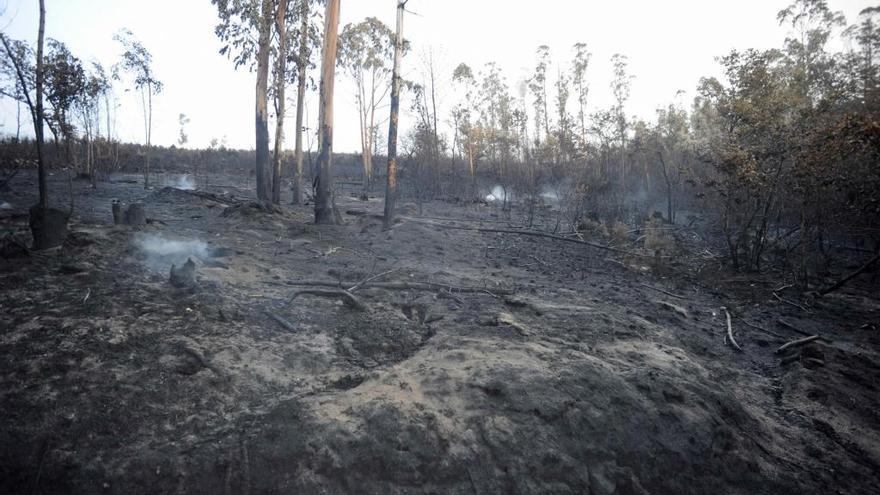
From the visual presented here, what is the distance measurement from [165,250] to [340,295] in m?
2.89

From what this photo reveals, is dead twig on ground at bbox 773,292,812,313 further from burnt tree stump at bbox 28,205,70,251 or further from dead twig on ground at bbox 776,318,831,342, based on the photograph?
burnt tree stump at bbox 28,205,70,251

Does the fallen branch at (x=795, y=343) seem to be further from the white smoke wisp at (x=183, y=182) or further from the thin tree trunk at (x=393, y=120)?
the white smoke wisp at (x=183, y=182)

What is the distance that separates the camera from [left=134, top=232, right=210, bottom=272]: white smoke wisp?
559 cm

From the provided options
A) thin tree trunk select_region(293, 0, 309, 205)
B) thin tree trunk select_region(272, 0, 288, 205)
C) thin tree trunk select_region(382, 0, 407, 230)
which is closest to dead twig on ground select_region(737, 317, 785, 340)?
thin tree trunk select_region(382, 0, 407, 230)

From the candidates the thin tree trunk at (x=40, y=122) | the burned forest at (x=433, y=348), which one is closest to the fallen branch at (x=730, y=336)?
the burned forest at (x=433, y=348)

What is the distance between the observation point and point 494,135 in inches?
1149

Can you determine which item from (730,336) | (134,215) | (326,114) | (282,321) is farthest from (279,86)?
(730,336)

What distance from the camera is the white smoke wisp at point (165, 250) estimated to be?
18.3 feet

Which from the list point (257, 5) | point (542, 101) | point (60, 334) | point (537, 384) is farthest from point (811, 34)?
point (60, 334)

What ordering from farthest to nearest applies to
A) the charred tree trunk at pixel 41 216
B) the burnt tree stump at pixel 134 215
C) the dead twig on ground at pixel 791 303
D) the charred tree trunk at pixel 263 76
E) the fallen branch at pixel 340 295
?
the charred tree trunk at pixel 263 76
the burnt tree stump at pixel 134 215
the dead twig on ground at pixel 791 303
the charred tree trunk at pixel 41 216
the fallen branch at pixel 340 295

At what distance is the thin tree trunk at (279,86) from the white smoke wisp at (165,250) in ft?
20.7

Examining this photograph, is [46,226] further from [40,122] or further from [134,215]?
[134,215]

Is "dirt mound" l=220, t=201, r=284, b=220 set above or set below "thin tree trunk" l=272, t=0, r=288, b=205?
below

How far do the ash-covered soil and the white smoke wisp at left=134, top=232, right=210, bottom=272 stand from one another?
49 mm
